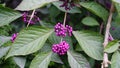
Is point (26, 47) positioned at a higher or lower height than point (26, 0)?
lower

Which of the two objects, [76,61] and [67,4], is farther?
Result: [67,4]

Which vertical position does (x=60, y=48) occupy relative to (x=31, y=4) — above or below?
below

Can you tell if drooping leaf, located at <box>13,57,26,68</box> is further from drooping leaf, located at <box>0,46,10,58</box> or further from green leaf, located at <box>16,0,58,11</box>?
green leaf, located at <box>16,0,58,11</box>

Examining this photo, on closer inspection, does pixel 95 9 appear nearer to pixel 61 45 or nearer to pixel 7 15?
pixel 61 45

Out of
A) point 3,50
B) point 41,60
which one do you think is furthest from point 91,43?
point 3,50

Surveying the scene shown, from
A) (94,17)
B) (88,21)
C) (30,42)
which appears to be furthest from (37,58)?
(94,17)

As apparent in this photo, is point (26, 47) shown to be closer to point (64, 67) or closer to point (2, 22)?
point (2, 22)

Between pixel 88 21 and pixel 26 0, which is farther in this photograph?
pixel 88 21
